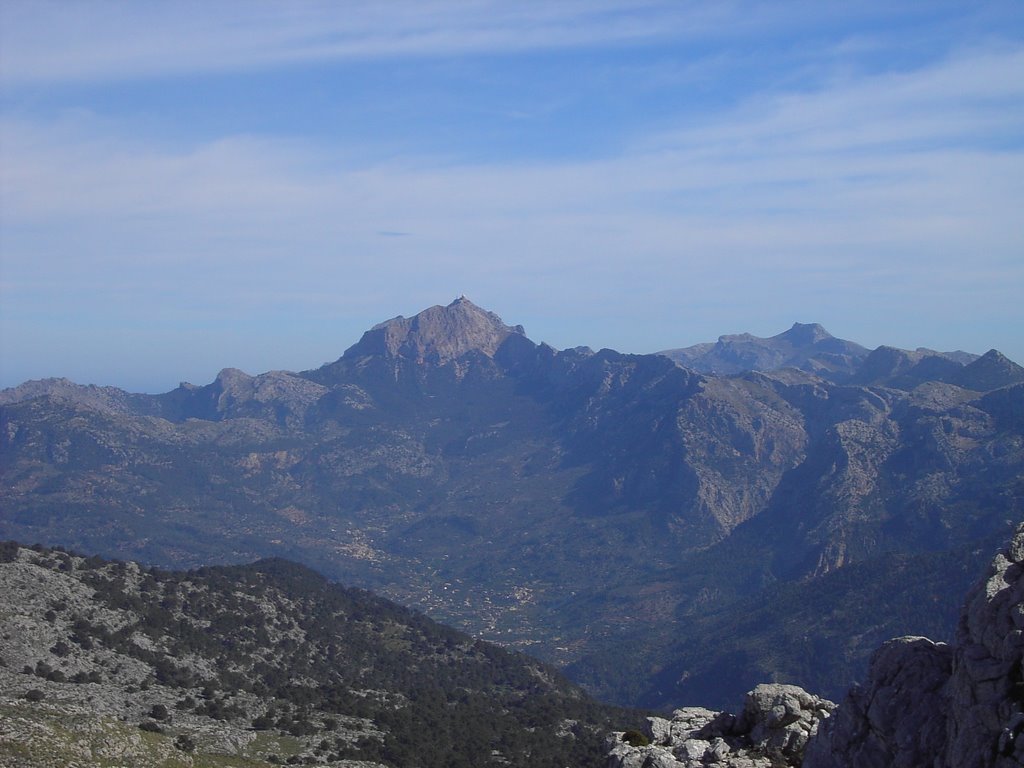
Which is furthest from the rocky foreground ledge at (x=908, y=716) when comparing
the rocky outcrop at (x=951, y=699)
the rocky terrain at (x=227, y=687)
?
the rocky terrain at (x=227, y=687)

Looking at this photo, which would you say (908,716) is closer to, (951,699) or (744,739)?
(951,699)

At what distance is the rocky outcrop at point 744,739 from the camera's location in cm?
4588

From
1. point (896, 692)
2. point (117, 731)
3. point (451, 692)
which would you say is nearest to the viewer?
point (896, 692)

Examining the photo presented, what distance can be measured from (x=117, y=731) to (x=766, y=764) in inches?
→ 2056

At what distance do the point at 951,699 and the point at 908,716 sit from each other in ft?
8.62

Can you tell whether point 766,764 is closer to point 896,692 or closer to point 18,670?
point 896,692

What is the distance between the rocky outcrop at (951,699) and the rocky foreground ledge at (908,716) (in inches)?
1.7

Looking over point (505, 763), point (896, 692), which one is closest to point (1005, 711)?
point (896, 692)

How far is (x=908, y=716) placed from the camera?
122ft

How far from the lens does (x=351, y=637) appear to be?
16325 centimetres

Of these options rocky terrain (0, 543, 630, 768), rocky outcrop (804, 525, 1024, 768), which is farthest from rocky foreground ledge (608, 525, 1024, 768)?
rocky terrain (0, 543, 630, 768)

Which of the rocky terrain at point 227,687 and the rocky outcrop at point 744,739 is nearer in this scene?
the rocky outcrop at point 744,739

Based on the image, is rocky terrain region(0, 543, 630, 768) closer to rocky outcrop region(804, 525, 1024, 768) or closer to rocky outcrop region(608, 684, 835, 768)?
A: rocky outcrop region(608, 684, 835, 768)

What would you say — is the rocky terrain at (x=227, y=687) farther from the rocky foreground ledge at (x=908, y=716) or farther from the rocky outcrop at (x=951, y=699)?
the rocky outcrop at (x=951, y=699)
